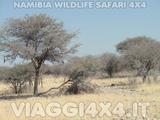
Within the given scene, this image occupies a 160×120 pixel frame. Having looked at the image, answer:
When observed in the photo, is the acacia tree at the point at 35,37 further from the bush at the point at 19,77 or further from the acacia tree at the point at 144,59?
the acacia tree at the point at 144,59

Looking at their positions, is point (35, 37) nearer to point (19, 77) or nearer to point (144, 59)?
point (19, 77)

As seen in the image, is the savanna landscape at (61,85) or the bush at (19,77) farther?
the bush at (19,77)

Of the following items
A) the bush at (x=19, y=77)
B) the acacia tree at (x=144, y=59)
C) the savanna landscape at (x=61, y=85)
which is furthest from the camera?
the acacia tree at (x=144, y=59)

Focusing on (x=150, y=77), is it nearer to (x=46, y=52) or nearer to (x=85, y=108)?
(x=46, y=52)

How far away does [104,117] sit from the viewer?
14055mm

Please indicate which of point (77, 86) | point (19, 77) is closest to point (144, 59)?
point (19, 77)

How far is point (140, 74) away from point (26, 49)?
1563 centimetres

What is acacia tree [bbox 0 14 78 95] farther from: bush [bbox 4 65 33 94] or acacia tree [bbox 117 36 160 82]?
acacia tree [bbox 117 36 160 82]

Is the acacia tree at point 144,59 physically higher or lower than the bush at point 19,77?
higher

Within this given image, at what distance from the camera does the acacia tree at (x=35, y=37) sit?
24.5 meters

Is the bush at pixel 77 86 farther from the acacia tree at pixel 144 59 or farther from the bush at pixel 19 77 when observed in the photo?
the acacia tree at pixel 144 59

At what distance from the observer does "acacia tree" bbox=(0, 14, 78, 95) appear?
2453 centimetres

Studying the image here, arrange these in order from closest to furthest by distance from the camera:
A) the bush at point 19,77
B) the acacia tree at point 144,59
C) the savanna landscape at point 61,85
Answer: the savanna landscape at point 61,85 → the bush at point 19,77 → the acacia tree at point 144,59

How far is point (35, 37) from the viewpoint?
25.1 metres
